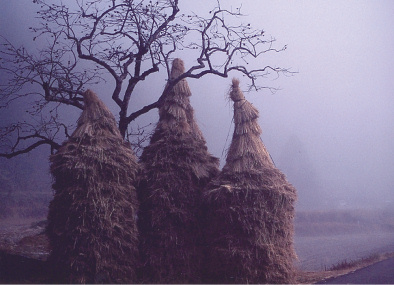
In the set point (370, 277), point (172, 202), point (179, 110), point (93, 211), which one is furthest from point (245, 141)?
point (370, 277)

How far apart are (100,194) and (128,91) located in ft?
15.9

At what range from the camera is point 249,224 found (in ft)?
26.4

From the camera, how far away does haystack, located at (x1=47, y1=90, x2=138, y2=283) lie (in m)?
7.39

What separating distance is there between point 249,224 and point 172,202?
1.69 m

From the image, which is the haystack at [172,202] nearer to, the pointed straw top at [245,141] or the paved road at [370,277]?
the pointed straw top at [245,141]

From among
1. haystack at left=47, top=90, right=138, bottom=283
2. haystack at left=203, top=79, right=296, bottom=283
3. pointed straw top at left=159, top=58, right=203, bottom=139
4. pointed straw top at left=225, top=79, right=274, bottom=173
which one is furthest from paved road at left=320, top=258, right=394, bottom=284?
pointed straw top at left=159, top=58, right=203, bottom=139

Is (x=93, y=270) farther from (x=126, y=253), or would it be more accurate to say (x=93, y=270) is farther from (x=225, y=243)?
(x=225, y=243)

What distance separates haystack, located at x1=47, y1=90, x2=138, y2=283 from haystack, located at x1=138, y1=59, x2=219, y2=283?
1.19 feet

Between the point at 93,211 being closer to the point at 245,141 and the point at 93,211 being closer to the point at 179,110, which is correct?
the point at 179,110

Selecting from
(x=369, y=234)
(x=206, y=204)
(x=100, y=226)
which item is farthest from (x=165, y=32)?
(x=369, y=234)

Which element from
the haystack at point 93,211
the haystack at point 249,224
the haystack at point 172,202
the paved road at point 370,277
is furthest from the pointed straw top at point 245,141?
the paved road at point 370,277

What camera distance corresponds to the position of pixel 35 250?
11.8m

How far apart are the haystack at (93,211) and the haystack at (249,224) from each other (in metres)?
1.68

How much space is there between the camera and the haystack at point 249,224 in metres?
7.94
